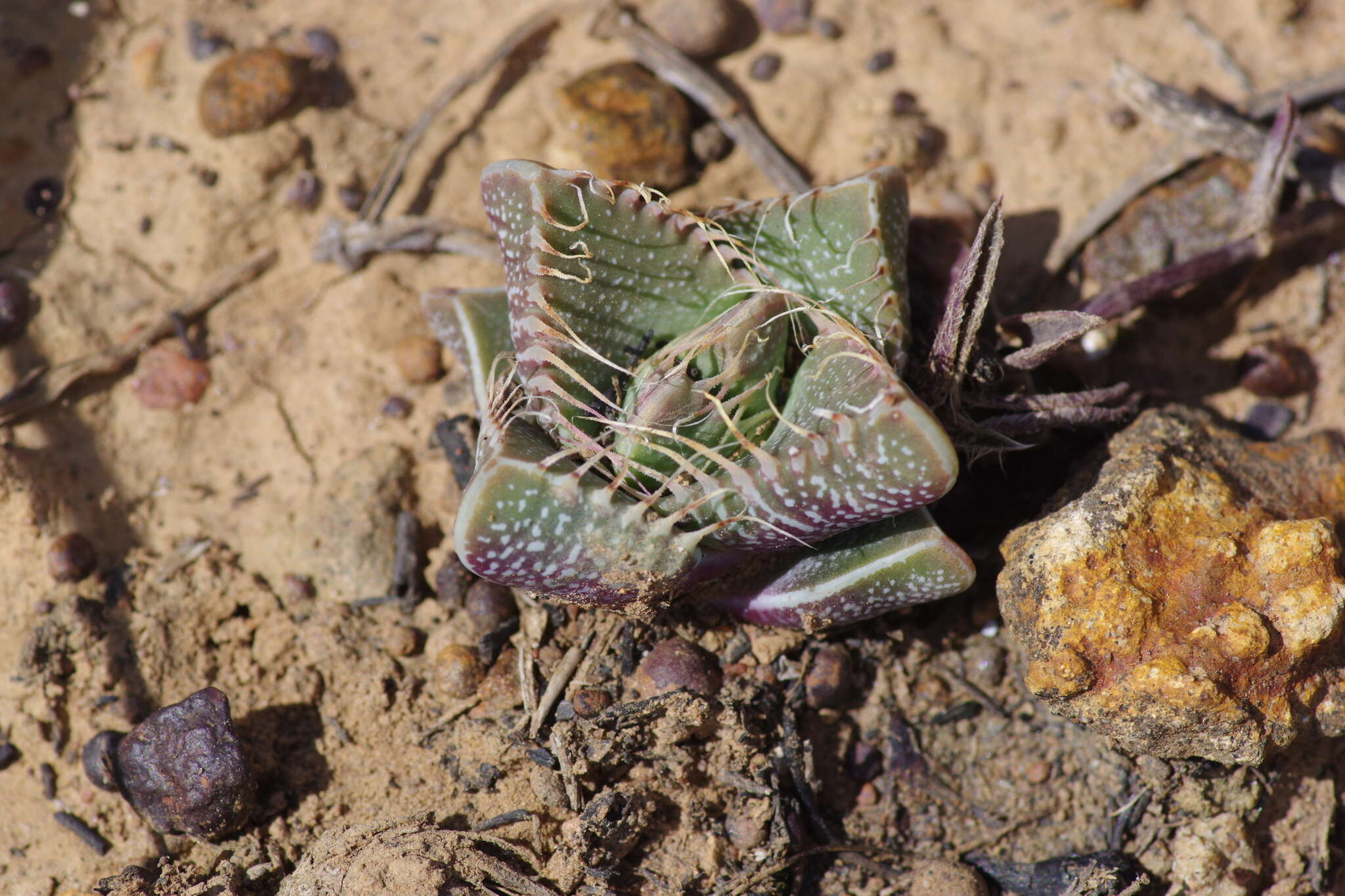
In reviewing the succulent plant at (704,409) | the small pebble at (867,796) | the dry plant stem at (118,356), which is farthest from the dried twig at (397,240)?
the small pebble at (867,796)

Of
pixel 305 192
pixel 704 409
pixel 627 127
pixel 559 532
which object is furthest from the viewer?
pixel 305 192

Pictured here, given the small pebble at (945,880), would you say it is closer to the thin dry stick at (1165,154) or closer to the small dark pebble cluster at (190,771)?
the small dark pebble cluster at (190,771)

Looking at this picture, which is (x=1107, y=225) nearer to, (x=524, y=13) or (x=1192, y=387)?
(x=1192, y=387)

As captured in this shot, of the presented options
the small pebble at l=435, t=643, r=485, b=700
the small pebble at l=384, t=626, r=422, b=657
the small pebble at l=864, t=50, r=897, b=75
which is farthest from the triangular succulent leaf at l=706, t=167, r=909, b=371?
the small pebble at l=384, t=626, r=422, b=657

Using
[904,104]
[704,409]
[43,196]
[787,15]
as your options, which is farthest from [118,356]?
[904,104]

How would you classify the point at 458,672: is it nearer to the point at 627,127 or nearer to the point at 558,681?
the point at 558,681
